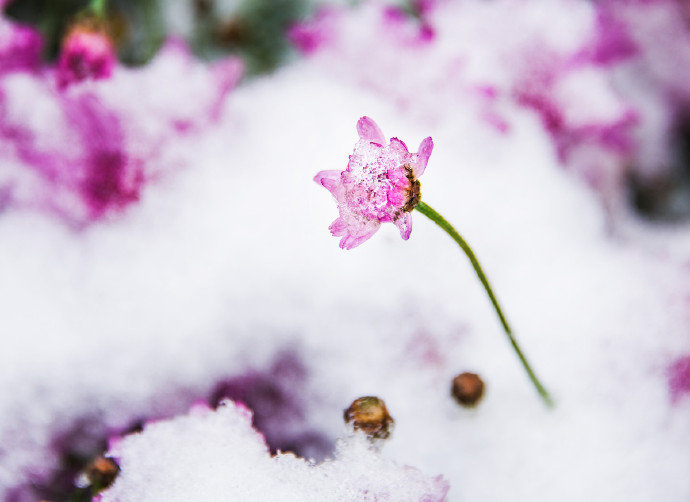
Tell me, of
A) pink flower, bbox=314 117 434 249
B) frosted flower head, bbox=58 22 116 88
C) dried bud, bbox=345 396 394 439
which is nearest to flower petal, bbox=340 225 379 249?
pink flower, bbox=314 117 434 249

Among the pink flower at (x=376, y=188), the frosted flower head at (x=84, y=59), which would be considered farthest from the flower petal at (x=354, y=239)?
the frosted flower head at (x=84, y=59)

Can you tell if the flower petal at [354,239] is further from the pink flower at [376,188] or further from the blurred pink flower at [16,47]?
the blurred pink flower at [16,47]

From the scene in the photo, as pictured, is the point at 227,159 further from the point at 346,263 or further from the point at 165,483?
the point at 165,483

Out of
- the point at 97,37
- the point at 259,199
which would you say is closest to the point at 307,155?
the point at 259,199

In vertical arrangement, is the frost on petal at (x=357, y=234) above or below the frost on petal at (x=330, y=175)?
below

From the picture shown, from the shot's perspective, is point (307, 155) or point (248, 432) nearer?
point (248, 432)

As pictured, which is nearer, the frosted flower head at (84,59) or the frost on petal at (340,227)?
the frost on petal at (340,227)
